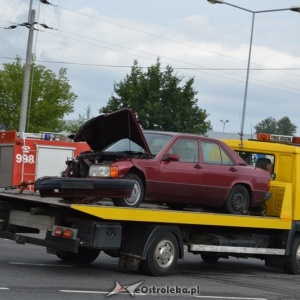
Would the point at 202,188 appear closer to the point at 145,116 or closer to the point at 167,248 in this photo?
the point at 167,248

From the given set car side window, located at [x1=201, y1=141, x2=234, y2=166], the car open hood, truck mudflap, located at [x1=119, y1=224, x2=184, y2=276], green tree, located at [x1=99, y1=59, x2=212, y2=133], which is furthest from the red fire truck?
green tree, located at [x1=99, y1=59, x2=212, y2=133]

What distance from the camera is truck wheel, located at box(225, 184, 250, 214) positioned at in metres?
14.4

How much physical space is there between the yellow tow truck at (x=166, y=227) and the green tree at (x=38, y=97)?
3147cm

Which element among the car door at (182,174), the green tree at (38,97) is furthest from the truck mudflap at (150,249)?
the green tree at (38,97)

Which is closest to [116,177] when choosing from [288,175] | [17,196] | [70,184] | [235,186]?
[70,184]

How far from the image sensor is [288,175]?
1571 cm

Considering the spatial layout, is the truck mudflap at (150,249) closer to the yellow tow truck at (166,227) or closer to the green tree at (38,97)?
the yellow tow truck at (166,227)

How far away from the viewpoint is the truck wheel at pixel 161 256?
1305cm

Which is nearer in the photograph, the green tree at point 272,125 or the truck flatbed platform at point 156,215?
the truck flatbed platform at point 156,215

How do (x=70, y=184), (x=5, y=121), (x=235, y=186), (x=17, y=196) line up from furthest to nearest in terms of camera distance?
(x=5, y=121) < (x=235, y=186) < (x=17, y=196) < (x=70, y=184)

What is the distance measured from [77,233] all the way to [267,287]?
3047 mm

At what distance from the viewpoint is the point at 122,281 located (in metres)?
12.6

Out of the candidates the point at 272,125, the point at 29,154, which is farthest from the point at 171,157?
the point at 272,125

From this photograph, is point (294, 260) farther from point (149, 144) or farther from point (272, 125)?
point (272, 125)
